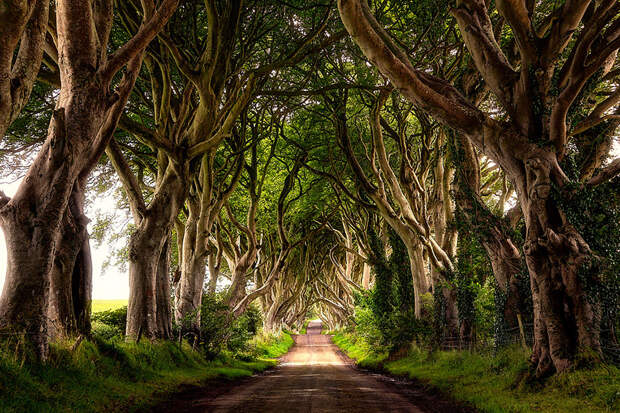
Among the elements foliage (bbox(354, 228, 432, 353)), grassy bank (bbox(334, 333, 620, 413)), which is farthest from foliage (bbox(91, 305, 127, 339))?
foliage (bbox(354, 228, 432, 353))

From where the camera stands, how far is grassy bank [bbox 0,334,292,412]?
5.61 metres

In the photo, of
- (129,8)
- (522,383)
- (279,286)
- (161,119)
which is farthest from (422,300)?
(279,286)

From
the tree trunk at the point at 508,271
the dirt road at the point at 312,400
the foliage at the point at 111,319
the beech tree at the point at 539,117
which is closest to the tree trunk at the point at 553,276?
the beech tree at the point at 539,117

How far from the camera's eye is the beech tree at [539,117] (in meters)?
7.43

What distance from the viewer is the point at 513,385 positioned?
26.7 feet

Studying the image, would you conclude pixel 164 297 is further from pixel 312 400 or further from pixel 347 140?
pixel 347 140

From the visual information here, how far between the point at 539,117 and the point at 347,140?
858 centimetres

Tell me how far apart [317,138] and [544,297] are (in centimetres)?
1358

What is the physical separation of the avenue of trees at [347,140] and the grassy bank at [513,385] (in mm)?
417

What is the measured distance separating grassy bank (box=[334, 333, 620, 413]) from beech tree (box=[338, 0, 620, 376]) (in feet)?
1.47

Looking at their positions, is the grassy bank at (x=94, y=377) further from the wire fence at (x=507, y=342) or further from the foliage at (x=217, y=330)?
the wire fence at (x=507, y=342)

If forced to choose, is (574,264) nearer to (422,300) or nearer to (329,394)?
(329,394)

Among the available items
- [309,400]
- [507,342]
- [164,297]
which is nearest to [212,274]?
[164,297]

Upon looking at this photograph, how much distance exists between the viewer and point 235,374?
1439 cm
